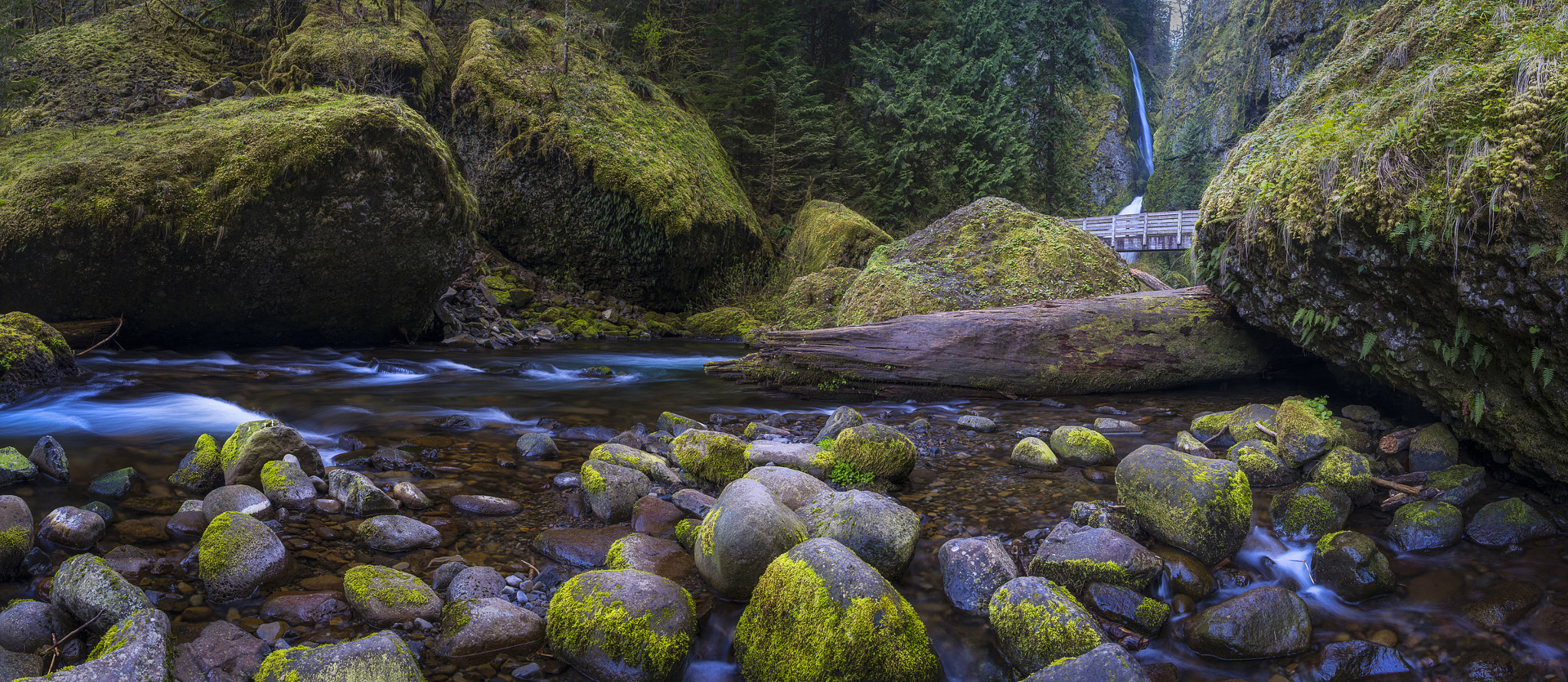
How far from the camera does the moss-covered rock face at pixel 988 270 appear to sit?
29.5 feet

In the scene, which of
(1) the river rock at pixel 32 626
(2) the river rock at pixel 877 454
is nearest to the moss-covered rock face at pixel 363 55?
(1) the river rock at pixel 32 626

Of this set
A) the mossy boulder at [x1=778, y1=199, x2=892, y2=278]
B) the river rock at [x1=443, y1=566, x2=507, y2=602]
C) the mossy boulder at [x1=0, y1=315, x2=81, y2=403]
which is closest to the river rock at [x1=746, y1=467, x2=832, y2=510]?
the river rock at [x1=443, y1=566, x2=507, y2=602]

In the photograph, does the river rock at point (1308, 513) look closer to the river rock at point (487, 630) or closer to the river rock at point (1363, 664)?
the river rock at point (1363, 664)

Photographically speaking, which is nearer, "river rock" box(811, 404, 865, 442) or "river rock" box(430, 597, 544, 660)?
"river rock" box(430, 597, 544, 660)

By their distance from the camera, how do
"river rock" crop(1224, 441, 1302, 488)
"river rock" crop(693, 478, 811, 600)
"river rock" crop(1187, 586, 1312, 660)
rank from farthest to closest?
1. "river rock" crop(1224, 441, 1302, 488)
2. "river rock" crop(693, 478, 811, 600)
3. "river rock" crop(1187, 586, 1312, 660)

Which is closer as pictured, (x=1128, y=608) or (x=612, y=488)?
(x=1128, y=608)

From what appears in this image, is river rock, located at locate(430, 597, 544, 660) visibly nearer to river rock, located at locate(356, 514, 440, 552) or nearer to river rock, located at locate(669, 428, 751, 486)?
river rock, located at locate(356, 514, 440, 552)

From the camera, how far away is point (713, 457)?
432 centimetres

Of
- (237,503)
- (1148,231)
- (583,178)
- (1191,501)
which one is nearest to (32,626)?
(237,503)

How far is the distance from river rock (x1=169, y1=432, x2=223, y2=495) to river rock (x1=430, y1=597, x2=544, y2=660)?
2.42 m

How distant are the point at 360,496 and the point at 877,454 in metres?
2.97

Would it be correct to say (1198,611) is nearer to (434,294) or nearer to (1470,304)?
(1470,304)

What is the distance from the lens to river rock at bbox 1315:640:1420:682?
248cm

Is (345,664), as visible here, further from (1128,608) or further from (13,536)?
(1128,608)
